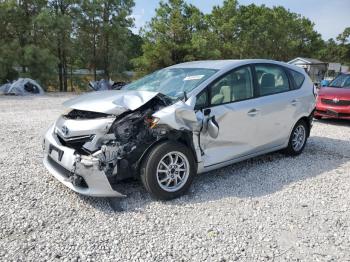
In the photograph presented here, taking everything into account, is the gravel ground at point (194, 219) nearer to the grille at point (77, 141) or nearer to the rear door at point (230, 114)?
the rear door at point (230, 114)

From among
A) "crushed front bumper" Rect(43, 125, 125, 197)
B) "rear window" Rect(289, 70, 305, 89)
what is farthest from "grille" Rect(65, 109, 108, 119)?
"rear window" Rect(289, 70, 305, 89)

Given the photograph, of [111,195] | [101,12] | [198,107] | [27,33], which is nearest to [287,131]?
[198,107]

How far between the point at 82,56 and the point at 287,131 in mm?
20059

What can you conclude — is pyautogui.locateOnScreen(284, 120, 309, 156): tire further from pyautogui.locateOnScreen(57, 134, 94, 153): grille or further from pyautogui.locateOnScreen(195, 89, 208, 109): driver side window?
pyautogui.locateOnScreen(57, 134, 94, 153): grille

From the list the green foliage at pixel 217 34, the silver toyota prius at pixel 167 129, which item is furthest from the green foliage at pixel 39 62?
the silver toyota prius at pixel 167 129

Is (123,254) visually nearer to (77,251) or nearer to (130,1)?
(77,251)

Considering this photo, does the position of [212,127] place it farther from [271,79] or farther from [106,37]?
[106,37]

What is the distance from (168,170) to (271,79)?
7.90ft

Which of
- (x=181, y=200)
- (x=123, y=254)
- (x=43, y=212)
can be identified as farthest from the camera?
(x=181, y=200)

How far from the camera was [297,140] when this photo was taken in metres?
5.83

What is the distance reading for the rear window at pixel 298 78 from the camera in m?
5.71

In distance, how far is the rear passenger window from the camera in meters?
5.04

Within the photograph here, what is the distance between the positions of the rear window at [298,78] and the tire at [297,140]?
2.03 feet

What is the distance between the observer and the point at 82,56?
2317 cm
